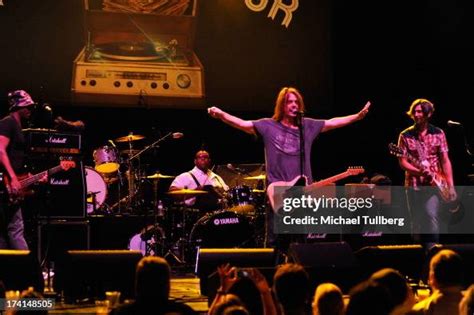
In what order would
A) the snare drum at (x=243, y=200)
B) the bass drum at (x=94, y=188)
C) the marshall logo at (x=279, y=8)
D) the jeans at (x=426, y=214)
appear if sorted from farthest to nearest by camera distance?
the marshall logo at (x=279, y=8) → the snare drum at (x=243, y=200) → the bass drum at (x=94, y=188) → the jeans at (x=426, y=214)

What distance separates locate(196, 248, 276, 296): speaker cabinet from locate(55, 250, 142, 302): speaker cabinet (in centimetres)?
63

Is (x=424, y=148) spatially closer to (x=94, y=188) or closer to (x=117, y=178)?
(x=94, y=188)

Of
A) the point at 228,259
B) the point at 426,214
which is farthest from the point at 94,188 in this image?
the point at 426,214

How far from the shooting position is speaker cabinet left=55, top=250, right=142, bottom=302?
682 centimetres

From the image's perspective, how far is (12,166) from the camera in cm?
833

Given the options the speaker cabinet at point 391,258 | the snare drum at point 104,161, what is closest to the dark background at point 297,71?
the snare drum at point 104,161

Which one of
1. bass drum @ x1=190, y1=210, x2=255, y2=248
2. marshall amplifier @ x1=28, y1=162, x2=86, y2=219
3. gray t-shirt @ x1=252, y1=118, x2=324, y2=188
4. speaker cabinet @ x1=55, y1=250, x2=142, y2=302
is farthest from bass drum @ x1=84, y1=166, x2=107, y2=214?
speaker cabinet @ x1=55, y1=250, x2=142, y2=302

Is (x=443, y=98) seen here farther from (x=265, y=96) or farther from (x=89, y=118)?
(x=89, y=118)

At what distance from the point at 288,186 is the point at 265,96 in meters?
4.89

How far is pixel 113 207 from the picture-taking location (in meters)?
11.8

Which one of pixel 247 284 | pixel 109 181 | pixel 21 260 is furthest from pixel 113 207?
pixel 247 284

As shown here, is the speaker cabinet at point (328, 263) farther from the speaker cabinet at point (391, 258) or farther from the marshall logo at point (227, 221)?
the marshall logo at point (227, 221)

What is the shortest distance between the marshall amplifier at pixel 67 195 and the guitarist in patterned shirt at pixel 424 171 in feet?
13.0

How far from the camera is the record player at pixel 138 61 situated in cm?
1184
